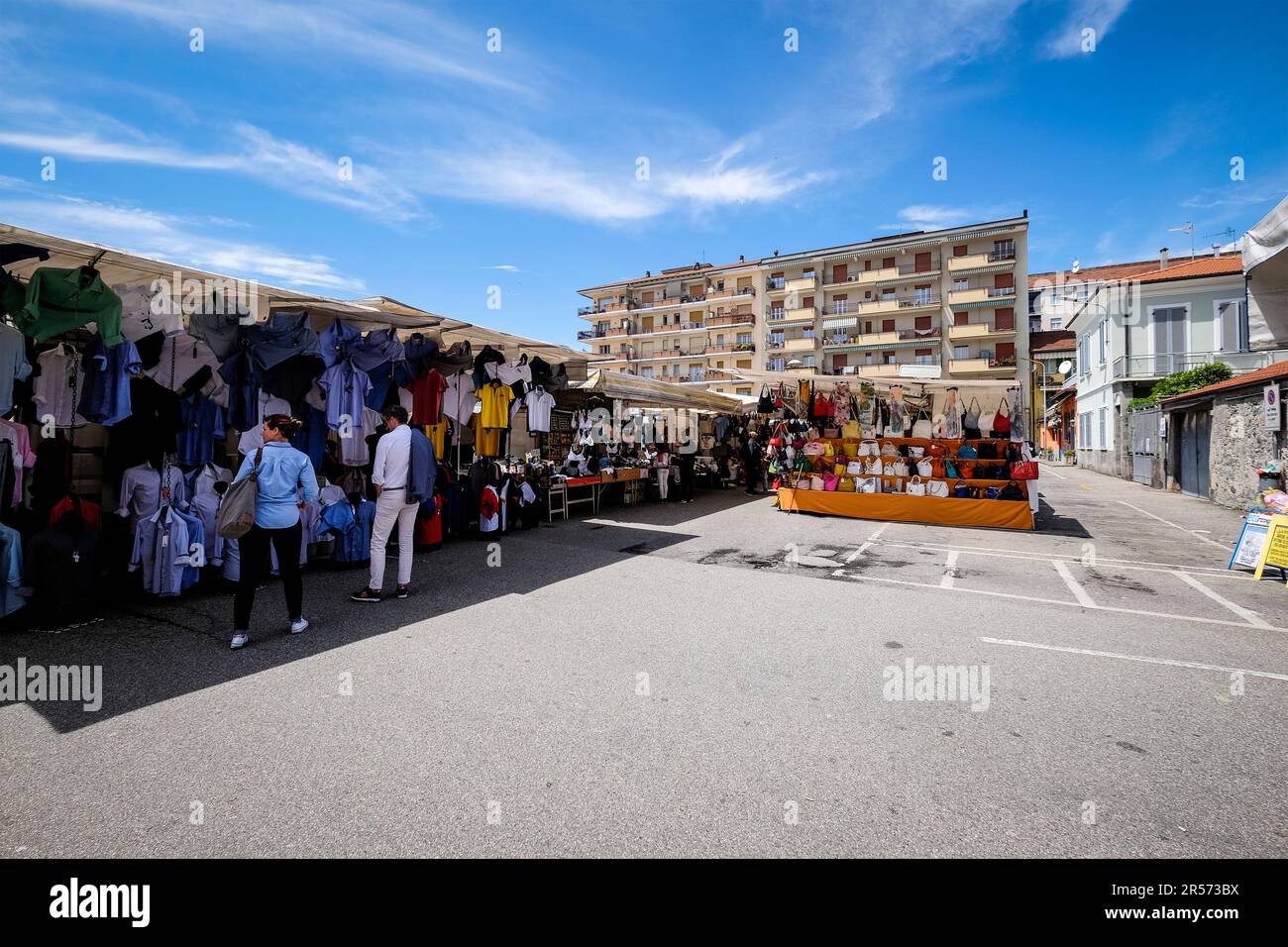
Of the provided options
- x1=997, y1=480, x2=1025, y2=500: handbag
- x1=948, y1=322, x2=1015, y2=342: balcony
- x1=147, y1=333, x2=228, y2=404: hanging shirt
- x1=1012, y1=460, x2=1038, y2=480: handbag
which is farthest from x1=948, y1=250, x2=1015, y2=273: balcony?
x1=147, y1=333, x2=228, y2=404: hanging shirt

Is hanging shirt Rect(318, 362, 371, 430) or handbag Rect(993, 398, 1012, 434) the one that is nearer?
hanging shirt Rect(318, 362, 371, 430)

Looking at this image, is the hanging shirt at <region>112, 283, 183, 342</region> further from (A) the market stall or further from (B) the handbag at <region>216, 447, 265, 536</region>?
(B) the handbag at <region>216, 447, 265, 536</region>

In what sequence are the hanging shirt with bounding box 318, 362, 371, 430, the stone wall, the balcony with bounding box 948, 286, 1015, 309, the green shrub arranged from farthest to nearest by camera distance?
the balcony with bounding box 948, 286, 1015, 309, the green shrub, the stone wall, the hanging shirt with bounding box 318, 362, 371, 430

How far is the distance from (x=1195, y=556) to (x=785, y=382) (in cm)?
787

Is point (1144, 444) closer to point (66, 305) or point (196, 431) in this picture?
point (196, 431)

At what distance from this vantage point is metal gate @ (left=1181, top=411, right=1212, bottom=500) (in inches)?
639

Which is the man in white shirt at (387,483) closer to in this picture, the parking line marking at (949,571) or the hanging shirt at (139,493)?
the hanging shirt at (139,493)

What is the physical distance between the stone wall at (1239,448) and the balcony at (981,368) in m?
31.2

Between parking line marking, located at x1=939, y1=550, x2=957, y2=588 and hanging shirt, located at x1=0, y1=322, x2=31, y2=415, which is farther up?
hanging shirt, located at x1=0, y1=322, x2=31, y2=415

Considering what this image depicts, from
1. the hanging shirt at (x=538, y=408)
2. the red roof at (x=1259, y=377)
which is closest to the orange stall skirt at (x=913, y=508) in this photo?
the hanging shirt at (x=538, y=408)

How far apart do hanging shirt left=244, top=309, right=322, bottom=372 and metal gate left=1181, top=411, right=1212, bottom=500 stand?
21.1 meters

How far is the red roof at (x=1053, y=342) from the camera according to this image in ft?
177

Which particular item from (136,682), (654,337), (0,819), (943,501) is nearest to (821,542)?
(943,501)
